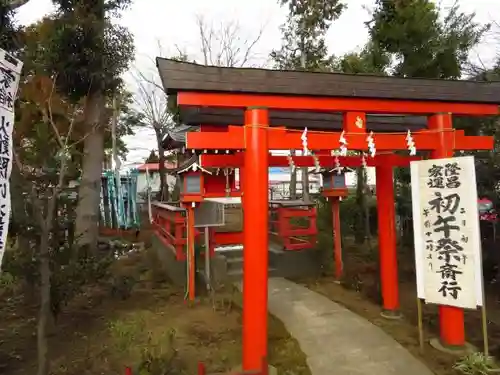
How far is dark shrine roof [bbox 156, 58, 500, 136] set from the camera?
474 centimetres

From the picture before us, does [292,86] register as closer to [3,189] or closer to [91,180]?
[3,189]

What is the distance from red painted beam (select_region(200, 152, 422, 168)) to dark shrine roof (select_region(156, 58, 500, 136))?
731 millimetres

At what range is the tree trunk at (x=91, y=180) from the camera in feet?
35.4

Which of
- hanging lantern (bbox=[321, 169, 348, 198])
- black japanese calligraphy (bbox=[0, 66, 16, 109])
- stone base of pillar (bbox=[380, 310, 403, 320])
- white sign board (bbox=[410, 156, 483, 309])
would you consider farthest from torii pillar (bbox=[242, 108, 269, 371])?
hanging lantern (bbox=[321, 169, 348, 198])

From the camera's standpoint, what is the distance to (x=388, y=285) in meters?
7.07

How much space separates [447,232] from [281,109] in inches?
113

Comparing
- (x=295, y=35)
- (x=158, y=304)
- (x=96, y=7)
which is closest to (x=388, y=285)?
(x=158, y=304)

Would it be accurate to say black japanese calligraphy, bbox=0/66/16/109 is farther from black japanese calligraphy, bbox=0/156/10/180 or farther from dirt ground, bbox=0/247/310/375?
dirt ground, bbox=0/247/310/375

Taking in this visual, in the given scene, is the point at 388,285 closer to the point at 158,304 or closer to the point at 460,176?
the point at 460,176

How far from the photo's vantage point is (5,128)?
377 cm

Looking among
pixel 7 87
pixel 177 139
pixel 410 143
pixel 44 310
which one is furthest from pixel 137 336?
pixel 177 139

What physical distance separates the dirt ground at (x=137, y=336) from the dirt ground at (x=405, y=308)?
1.84 metres

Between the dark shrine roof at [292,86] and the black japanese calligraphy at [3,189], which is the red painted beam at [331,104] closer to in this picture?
the dark shrine roof at [292,86]

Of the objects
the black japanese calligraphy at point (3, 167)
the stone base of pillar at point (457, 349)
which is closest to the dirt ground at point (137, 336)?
the stone base of pillar at point (457, 349)
